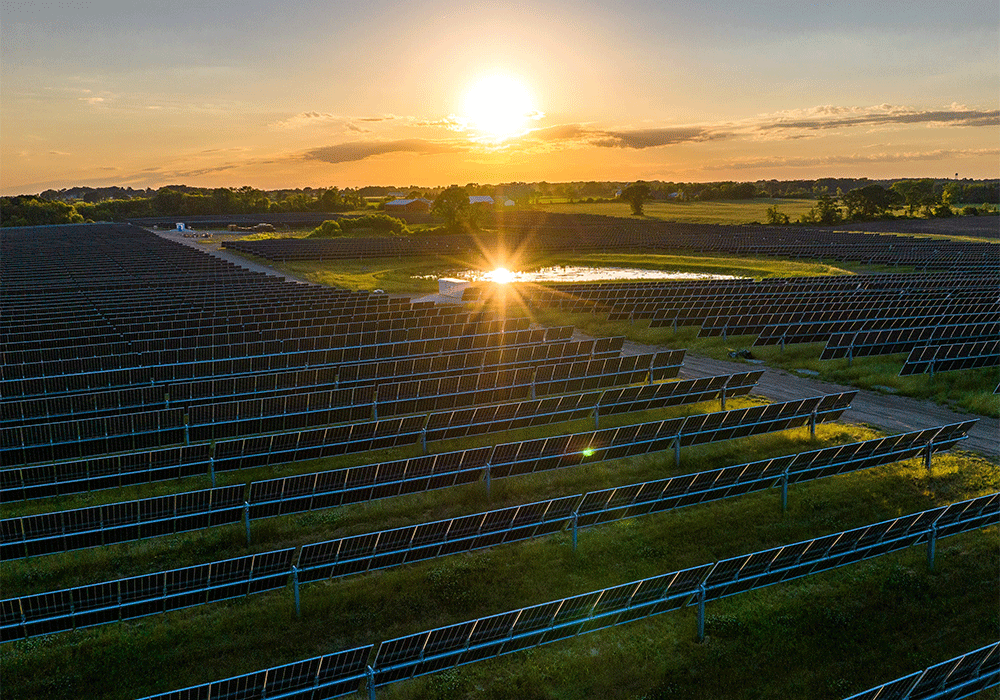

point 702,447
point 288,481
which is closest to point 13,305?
point 288,481

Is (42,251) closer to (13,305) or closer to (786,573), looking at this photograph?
(13,305)

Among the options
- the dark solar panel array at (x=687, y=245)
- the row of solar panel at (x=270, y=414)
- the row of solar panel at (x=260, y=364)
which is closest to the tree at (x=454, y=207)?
the dark solar panel array at (x=687, y=245)

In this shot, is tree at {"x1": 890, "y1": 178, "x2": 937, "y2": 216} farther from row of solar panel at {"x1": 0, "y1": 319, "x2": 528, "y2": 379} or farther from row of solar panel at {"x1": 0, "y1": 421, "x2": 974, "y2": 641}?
row of solar panel at {"x1": 0, "y1": 421, "x2": 974, "y2": 641}

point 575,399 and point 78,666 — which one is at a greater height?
point 575,399

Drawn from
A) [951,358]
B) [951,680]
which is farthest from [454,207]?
[951,680]

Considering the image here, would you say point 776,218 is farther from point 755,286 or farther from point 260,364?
point 260,364

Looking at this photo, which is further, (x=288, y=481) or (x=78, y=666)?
(x=288, y=481)
